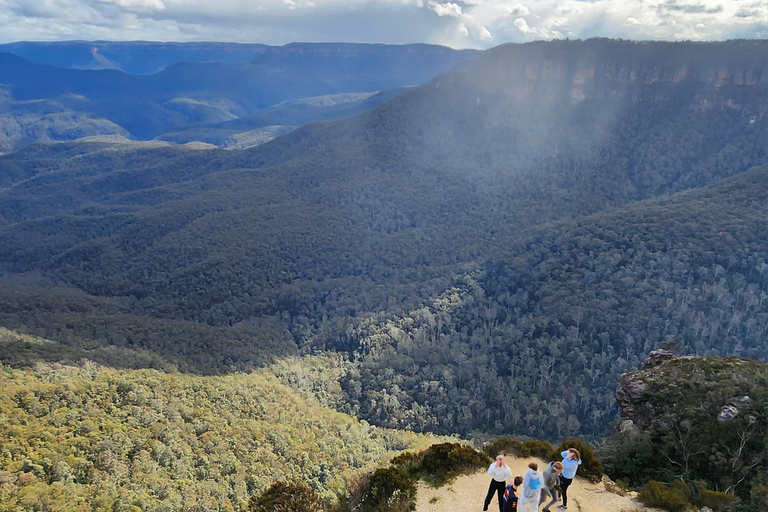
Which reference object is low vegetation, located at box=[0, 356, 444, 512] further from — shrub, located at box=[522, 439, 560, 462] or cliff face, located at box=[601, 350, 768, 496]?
cliff face, located at box=[601, 350, 768, 496]

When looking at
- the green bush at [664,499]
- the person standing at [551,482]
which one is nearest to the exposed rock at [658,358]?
the green bush at [664,499]

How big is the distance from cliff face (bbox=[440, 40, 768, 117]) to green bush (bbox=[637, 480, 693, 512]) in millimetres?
118608

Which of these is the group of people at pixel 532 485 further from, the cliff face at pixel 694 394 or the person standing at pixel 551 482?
the cliff face at pixel 694 394

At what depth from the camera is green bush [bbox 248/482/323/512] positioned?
2259 cm

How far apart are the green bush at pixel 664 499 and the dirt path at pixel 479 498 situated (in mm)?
410

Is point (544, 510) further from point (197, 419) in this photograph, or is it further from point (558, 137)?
point (558, 137)

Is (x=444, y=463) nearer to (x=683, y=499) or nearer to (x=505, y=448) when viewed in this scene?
(x=505, y=448)

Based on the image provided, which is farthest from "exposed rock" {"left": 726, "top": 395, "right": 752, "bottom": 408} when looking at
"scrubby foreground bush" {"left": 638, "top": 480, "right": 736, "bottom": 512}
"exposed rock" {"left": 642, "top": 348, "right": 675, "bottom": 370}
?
"exposed rock" {"left": 642, "top": 348, "right": 675, "bottom": 370}

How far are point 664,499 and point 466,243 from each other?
268 ft

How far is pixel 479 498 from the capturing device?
70.9ft

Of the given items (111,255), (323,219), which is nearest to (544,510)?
(323,219)

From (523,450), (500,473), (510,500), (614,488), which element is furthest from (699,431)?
(500,473)

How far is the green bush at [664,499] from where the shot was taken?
65.7ft

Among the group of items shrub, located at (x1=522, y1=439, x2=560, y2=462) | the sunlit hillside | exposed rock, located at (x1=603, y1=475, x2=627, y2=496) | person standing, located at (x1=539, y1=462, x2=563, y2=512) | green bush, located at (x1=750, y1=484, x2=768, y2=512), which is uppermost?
person standing, located at (x1=539, y1=462, x2=563, y2=512)
